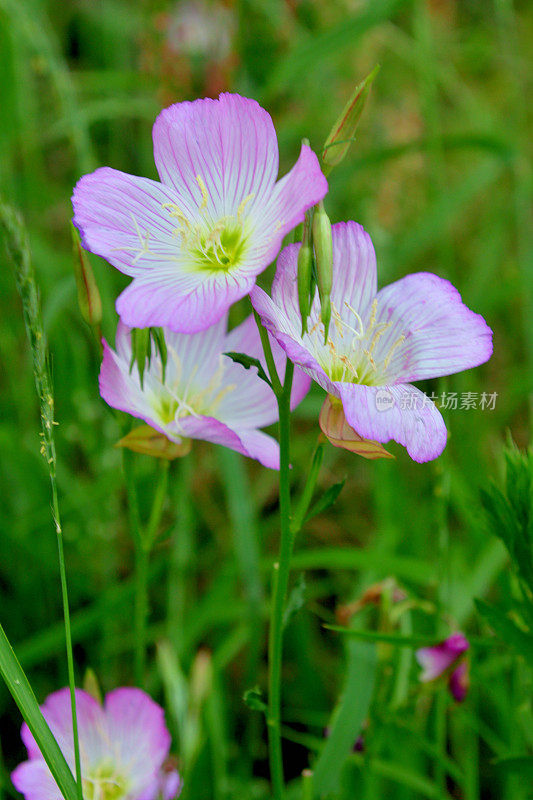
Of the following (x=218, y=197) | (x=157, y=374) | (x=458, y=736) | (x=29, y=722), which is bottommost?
(x=458, y=736)

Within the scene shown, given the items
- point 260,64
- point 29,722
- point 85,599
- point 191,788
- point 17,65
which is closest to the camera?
point 29,722

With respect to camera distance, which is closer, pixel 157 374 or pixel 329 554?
pixel 157 374

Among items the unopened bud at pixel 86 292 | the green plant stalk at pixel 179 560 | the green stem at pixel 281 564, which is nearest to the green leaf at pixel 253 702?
the green stem at pixel 281 564

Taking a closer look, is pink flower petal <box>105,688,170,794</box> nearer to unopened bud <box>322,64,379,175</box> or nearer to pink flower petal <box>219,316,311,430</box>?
pink flower petal <box>219,316,311,430</box>

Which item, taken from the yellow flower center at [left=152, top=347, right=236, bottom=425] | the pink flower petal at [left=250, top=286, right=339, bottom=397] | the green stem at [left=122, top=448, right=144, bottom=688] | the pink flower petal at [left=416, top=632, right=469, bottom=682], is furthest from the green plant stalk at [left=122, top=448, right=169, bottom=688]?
the pink flower petal at [left=416, top=632, right=469, bottom=682]

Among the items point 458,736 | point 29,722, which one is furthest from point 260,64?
point 29,722

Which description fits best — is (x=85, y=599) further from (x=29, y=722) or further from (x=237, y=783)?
(x=29, y=722)

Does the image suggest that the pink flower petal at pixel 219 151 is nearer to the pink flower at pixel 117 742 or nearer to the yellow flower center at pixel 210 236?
the yellow flower center at pixel 210 236
